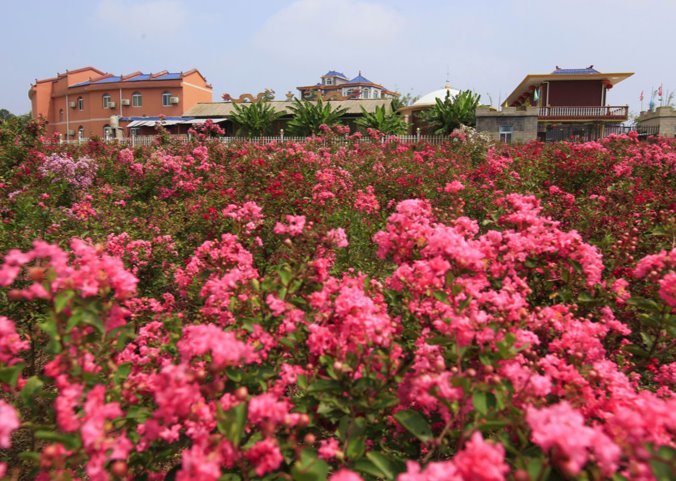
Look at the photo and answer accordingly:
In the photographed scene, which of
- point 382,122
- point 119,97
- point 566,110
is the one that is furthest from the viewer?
point 119,97

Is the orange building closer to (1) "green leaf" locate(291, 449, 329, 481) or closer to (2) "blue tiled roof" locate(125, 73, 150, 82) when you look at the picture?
(2) "blue tiled roof" locate(125, 73, 150, 82)

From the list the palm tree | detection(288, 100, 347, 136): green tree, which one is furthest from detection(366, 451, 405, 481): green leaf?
the palm tree

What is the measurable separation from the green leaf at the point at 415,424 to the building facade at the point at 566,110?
26407 mm

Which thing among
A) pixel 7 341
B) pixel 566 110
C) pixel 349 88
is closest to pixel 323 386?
pixel 7 341

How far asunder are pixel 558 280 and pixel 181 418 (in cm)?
231

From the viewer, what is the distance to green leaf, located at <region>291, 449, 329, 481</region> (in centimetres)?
128

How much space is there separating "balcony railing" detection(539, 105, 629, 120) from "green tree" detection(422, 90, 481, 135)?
5.72m

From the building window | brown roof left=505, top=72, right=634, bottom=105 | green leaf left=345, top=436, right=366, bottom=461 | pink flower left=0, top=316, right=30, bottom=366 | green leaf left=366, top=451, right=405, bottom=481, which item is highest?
brown roof left=505, top=72, right=634, bottom=105

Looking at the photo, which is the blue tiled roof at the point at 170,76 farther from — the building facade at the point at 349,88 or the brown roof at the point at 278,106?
the building facade at the point at 349,88

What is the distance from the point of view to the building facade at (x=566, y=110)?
2614cm

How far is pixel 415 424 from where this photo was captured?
157cm

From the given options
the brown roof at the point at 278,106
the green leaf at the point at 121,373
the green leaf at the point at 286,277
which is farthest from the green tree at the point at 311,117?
the green leaf at the point at 121,373

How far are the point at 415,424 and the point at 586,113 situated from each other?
33.7 meters

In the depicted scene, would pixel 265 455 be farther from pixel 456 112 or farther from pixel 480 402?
pixel 456 112
